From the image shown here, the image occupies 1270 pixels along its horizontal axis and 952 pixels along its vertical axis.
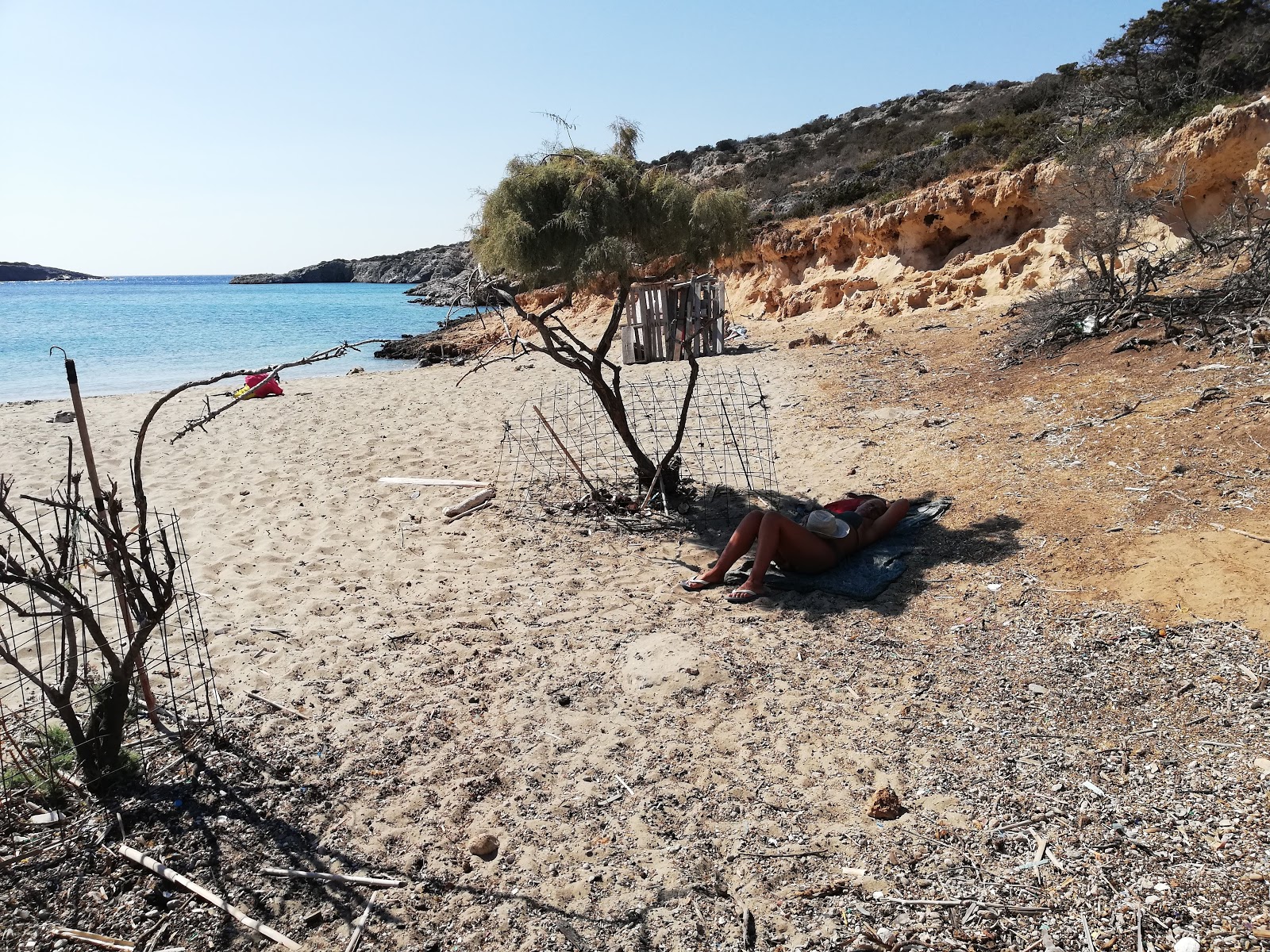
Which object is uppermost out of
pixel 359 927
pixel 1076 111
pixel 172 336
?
pixel 1076 111

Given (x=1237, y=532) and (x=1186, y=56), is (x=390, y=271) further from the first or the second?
(x=1237, y=532)

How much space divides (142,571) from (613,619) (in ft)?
8.19

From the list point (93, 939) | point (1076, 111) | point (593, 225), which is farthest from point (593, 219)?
point (1076, 111)

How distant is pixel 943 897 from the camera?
251 centimetres

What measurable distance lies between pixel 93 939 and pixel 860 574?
4199 millimetres

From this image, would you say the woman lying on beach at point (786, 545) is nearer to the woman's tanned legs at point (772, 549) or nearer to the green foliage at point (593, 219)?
the woman's tanned legs at point (772, 549)

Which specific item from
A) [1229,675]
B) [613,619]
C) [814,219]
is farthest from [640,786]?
[814,219]

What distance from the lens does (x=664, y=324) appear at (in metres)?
15.3

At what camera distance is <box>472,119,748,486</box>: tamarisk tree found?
5566 millimetres

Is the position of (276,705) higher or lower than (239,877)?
higher

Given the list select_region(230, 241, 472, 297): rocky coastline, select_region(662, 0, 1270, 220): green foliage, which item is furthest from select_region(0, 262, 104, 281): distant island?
select_region(662, 0, 1270, 220): green foliage

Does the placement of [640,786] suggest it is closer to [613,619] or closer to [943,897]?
[943,897]

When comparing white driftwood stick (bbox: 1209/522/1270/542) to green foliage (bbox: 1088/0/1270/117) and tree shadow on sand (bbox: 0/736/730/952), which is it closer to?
tree shadow on sand (bbox: 0/736/730/952)

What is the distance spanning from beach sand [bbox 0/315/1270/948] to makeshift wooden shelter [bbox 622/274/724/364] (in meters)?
7.31
